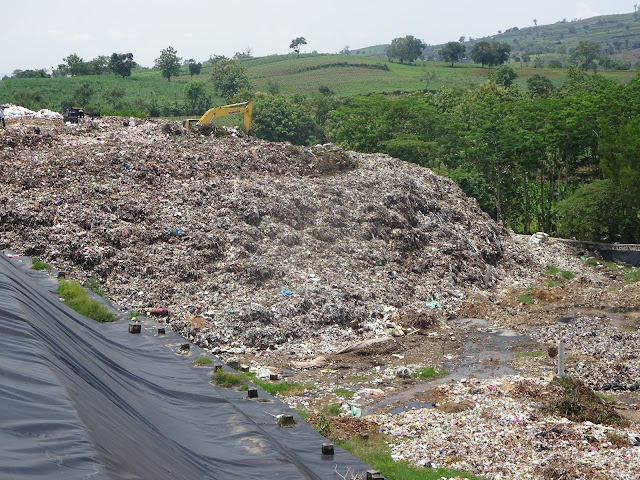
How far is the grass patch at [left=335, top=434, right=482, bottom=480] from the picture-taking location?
763 centimetres

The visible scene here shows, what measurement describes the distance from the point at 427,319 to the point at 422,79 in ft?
240

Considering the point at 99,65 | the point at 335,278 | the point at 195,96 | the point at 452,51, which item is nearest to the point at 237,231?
the point at 335,278

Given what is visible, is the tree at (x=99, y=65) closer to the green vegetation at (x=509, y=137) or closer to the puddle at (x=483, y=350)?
the green vegetation at (x=509, y=137)

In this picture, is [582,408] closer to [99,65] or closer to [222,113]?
[222,113]

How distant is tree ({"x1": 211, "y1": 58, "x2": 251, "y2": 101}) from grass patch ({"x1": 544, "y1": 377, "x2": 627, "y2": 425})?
61.6 metres

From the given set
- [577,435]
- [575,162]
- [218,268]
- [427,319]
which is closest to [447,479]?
[577,435]

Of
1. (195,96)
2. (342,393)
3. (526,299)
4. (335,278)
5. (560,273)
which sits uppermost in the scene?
(195,96)

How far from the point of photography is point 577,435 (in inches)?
328

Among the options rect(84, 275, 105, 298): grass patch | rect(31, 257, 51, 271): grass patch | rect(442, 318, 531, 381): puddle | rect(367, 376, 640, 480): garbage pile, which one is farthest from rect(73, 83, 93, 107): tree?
rect(367, 376, 640, 480): garbage pile

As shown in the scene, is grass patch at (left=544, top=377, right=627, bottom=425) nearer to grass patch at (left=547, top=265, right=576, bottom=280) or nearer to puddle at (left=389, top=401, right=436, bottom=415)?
puddle at (left=389, top=401, right=436, bottom=415)

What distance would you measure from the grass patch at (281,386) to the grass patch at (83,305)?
2273 mm

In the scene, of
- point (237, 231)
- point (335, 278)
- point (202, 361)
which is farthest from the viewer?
point (237, 231)

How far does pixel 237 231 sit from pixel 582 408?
8319 millimetres

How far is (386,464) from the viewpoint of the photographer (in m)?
7.91
